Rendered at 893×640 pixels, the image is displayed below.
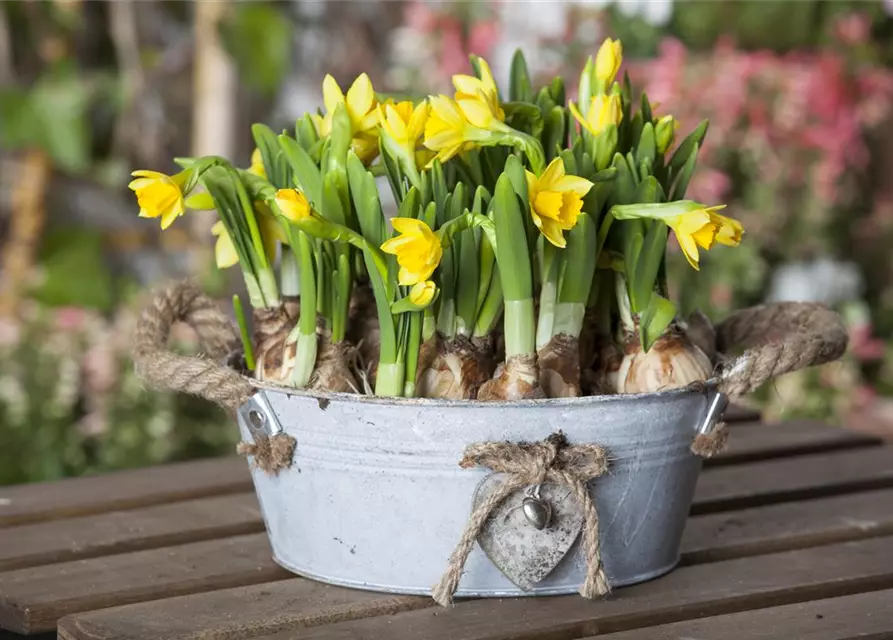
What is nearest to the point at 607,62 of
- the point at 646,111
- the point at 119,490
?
the point at 646,111

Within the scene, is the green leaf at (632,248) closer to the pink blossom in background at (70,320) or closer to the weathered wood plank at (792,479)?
the weathered wood plank at (792,479)

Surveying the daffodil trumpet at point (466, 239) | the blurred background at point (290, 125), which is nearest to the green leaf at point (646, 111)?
the daffodil trumpet at point (466, 239)

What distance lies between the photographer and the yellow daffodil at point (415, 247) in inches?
36.6

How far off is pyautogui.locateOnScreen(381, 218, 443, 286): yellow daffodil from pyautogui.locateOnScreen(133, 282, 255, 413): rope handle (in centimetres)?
21

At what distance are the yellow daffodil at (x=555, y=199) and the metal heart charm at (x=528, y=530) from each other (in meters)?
0.20

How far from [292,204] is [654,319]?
0.30 m

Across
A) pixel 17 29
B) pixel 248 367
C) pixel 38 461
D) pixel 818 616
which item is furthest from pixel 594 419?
pixel 17 29

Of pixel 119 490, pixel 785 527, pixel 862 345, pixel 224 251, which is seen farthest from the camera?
pixel 862 345

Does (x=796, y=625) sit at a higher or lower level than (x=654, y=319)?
lower

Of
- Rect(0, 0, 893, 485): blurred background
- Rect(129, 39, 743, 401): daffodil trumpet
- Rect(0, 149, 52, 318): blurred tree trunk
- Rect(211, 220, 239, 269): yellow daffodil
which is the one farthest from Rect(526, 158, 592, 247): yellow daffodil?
Rect(0, 149, 52, 318): blurred tree trunk

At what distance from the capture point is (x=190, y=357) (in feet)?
3.54

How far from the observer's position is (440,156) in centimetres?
101

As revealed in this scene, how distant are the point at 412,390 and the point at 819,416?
6.48 ft

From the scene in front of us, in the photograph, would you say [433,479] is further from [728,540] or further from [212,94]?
[212,94]
